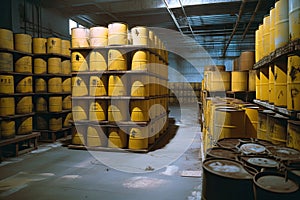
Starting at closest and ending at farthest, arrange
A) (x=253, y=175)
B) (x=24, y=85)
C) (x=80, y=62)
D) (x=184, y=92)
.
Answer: (x=253, y=175) → (x=80, y=62) → (x=24, y=85) → (x=184, y=92)

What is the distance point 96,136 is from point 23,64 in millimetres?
2677

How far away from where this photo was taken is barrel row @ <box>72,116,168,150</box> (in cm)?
556

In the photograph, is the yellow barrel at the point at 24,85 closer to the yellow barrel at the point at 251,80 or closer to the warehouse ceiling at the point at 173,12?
the warehouse ceiling at the point at 173,12

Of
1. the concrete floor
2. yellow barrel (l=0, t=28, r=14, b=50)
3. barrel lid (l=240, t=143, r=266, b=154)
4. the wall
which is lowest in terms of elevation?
the concrete floor

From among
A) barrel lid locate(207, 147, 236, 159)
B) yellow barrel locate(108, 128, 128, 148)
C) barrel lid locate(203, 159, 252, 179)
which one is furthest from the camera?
yellow barrel locate(108, 128, 128, 148)

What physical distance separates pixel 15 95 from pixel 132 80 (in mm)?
2916

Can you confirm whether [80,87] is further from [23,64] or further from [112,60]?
[23,64]

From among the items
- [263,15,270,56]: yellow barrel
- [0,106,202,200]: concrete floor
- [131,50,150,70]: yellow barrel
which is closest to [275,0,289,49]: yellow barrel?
[263,15,270,56]: yellow barrel

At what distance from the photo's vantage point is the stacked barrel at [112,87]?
5.54 meters

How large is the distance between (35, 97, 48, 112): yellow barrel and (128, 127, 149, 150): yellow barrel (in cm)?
304

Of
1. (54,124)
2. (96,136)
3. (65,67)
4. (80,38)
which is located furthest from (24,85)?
(96,136)

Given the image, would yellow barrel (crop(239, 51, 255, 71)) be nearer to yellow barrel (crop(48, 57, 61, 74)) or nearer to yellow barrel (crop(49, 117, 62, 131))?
yellow barrel (crop(48, 57, 61, 74))

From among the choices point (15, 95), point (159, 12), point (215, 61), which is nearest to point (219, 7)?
point (159, 12)

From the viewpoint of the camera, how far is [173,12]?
9859 millimetres
